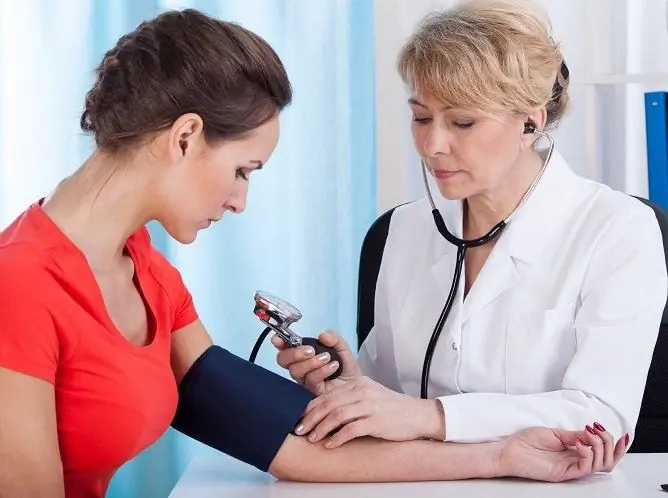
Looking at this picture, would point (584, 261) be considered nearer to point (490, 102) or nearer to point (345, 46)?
point (490, 102)

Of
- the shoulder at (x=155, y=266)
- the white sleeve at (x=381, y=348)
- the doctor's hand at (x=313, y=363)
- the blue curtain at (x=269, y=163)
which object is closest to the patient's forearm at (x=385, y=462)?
the doctor's hand at (x=313, y=363)

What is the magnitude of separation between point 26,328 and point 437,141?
0.76 metres

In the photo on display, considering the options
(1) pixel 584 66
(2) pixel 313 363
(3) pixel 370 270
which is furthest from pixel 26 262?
(1) pixel 584 66

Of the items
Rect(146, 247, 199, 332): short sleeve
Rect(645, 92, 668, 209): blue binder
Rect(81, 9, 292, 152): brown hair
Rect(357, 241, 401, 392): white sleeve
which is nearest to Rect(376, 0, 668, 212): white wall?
Rect(645, 92, 668, 209): blue binder

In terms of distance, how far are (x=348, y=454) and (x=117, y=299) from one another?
1.29 ft

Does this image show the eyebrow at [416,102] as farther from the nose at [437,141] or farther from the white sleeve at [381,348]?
the white sleeve at [381,348]

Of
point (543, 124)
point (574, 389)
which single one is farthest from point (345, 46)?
point (574, 389)

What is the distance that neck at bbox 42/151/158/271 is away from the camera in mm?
1367

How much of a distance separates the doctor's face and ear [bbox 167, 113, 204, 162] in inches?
18.8

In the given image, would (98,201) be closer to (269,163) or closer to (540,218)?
(540,218)

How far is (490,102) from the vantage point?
1675 millimetres

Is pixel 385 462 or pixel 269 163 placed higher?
pixel 269 163

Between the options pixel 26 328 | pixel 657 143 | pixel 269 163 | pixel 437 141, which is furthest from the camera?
pixel 269 163

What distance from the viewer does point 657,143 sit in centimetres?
230
